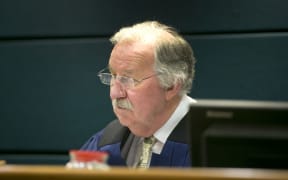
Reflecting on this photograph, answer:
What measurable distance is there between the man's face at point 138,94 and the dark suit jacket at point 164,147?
50 mm

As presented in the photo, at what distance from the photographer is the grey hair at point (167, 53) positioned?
5.48 ft

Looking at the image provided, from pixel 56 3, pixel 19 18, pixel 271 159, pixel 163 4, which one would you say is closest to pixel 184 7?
pixel 163 4

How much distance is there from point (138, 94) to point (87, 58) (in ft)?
1.99

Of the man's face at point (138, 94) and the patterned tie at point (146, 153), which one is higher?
the man's face at point (138, 94)

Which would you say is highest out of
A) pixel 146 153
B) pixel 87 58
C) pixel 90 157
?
pixel 87 58

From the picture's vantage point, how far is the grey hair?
1.67m

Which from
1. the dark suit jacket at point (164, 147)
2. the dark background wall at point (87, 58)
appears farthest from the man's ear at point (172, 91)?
the dark background wall at point (87, 58)

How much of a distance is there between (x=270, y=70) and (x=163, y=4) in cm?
49

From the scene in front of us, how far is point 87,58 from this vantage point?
2.19m

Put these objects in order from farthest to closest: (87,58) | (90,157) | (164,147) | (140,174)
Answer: (87,58) → (164,147) → (90,157) → (140,174)

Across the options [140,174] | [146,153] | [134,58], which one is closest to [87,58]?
[134,58]

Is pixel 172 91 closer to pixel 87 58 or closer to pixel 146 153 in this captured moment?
pixel 146 153

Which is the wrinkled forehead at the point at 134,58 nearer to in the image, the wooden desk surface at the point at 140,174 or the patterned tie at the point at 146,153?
the patterned tie at the point at 146,153

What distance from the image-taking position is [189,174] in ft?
2.03
